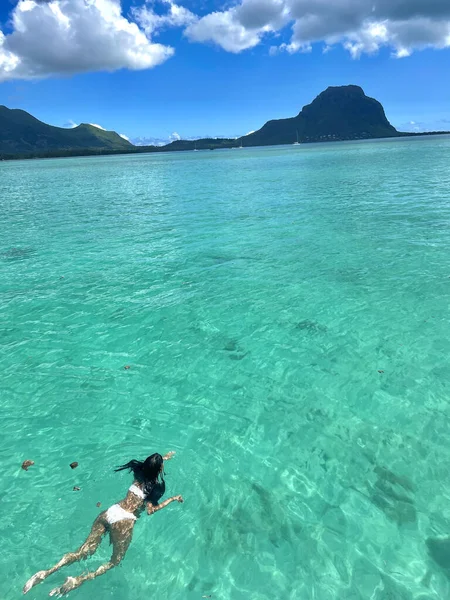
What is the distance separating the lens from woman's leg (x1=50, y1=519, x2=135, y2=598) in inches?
240

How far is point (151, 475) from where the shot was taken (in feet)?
24.3

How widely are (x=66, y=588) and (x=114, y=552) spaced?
0.82 meters

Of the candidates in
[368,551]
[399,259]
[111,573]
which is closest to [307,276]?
[399,259]

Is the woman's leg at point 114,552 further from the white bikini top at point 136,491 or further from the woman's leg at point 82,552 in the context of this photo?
the white bikini top at point 136,491

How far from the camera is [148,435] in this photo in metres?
9.27

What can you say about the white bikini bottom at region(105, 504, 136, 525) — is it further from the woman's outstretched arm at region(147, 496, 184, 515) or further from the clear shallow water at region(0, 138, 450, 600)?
the clear shallow water at region(0, 138, 450, 600)

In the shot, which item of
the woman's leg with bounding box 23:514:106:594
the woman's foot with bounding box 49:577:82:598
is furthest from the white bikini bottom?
the woman's foot with bounding box 49:577:82:598

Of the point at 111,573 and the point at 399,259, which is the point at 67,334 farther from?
the point at 399,259

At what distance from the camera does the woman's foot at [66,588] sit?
6.05 meters

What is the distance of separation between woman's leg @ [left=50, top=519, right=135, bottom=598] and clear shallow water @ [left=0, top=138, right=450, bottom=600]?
138 mm

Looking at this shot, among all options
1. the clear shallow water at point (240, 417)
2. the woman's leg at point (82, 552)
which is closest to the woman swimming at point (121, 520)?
the woman's leg at point (82, 552)

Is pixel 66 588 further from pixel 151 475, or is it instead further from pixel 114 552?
pixel 151 475

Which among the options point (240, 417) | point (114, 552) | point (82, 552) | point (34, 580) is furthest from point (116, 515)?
point (240, 417)

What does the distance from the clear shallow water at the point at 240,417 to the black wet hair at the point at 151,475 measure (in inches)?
14.6
